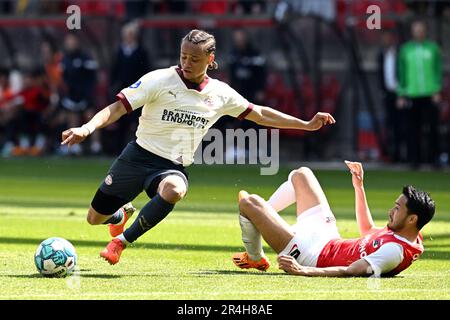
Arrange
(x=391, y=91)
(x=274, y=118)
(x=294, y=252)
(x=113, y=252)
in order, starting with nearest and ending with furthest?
(x=294, y=252), (x=113, y=252), (x=274, y=118), (x=391, y=91)

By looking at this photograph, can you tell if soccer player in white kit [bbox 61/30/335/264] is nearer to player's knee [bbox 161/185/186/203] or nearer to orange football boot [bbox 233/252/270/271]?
player's knee [bbox 161/185/186/203]

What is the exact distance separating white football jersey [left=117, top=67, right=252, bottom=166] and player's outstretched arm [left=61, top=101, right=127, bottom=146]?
0.46 feet

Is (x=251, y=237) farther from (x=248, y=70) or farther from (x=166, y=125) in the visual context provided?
(x=248, y=70)

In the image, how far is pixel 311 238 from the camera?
968cm

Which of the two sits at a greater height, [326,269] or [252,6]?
[252,6]

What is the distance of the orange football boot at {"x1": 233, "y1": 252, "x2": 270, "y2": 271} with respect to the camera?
997 centimetres

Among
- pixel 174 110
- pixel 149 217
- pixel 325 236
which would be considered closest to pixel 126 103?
pixel 174 110

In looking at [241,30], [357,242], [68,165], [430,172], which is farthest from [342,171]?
[357,242]

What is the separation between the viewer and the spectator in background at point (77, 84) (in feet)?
83.4

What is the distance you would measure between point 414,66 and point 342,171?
2.45 metres

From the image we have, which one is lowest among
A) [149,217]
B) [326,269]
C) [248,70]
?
[248,70]

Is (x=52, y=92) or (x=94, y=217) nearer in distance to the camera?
(x=94, y=217)

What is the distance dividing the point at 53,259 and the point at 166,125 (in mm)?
1673
